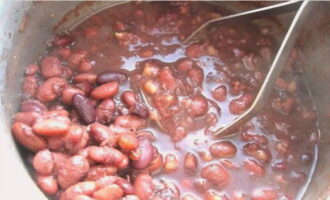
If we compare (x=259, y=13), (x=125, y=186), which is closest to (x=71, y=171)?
(x=125, y=186)

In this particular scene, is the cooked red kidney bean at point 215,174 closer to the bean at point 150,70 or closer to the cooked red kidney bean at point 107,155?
the cooked red kidney bean at point 107,155

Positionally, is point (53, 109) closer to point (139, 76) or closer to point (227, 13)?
point (139, 76)

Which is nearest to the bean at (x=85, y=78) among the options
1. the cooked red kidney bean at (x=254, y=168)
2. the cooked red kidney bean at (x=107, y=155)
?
the cooked red kidney bean at (x=107, y=155)

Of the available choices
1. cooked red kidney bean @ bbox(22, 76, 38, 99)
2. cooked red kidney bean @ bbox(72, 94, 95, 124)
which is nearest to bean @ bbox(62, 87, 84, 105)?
cooked red kidney bean @ bbox(72, 94, 95, 124)

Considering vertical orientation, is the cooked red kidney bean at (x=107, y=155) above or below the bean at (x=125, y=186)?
above

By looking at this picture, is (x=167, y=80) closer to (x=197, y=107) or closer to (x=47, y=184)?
(x=197, y=107)

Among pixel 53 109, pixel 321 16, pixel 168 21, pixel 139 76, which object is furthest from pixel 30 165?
pixel 321 16
